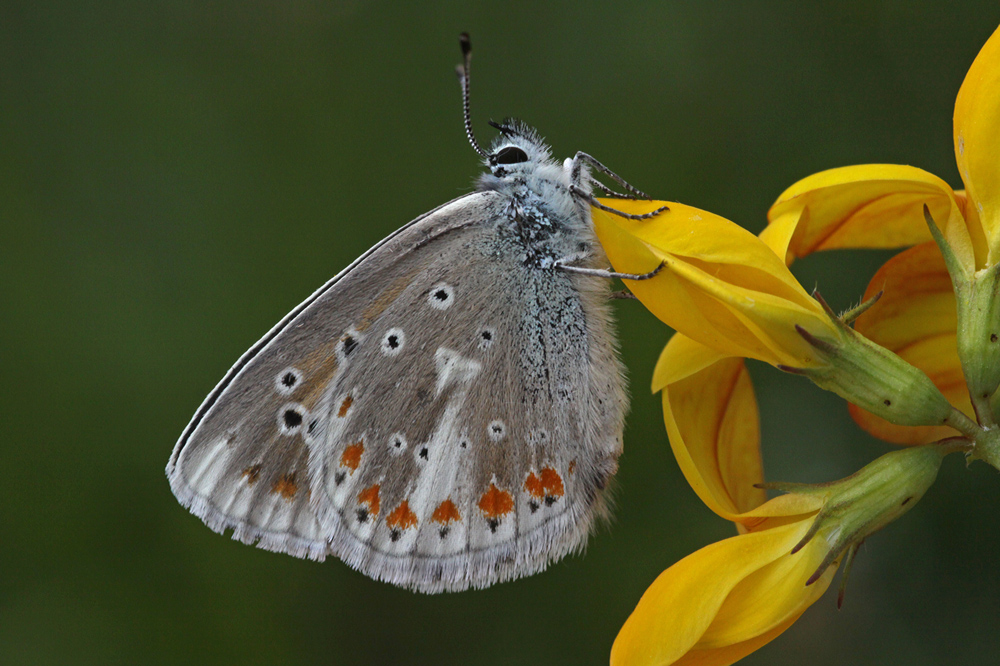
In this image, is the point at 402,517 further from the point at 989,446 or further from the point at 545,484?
the point at 989,446

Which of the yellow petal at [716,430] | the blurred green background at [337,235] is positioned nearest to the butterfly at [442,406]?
the yellow petal at [716,430]

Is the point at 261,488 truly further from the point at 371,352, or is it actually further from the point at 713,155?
the point at 713,155

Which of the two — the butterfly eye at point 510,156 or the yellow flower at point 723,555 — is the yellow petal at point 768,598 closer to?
the yellow flower at point 723,555

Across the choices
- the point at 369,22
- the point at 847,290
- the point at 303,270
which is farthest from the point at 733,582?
the point at 369,22

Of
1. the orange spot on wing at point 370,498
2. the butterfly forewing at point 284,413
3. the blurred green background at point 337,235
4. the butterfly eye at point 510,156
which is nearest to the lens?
the butterfly forewing at point 284,413

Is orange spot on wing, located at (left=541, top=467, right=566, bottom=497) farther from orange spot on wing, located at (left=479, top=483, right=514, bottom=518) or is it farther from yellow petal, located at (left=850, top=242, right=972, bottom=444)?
yellow petal, located at (left=850, top=242, right=972, bottom=444)

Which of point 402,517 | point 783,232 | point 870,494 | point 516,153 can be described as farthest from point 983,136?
point 402,517
